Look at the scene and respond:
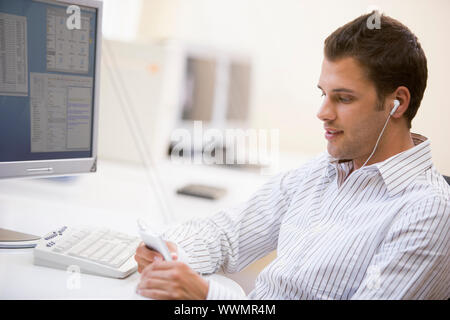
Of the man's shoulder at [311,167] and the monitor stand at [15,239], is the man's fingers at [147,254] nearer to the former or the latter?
the monitor stand at [15,239]

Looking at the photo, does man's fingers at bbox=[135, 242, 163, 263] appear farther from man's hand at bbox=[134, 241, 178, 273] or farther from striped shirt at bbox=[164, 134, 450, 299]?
striped shirt at bbox=[164, 134, 450, 299]

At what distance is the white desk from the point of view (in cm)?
82

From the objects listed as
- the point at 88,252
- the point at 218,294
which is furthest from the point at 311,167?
the point at 88,252

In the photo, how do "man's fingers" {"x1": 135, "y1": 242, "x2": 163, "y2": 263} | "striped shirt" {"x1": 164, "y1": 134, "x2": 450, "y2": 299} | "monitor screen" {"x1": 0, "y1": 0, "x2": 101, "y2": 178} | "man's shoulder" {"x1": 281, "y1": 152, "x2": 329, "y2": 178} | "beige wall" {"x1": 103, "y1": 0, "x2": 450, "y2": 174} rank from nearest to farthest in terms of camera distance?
"striped shirt" {"x1": 164, "y1": 134, "x2": 450, "y2": 299} → "man's fingers" {"x1": 135, "y1": 242, "x2": 163, "y2": 263} → "monitor screen" {"x1": 0, "y1": 0, "x2": 101, "y2": 178} → "man's shoulder" {"x1": 281, "y1": 152, "x2": 329, "y2": 178} → "beige wall" {"x1": 103, "y1": 0, "x2": 450, "y2": 174}

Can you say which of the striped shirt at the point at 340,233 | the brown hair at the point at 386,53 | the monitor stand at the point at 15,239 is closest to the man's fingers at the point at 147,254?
the striped shirt at the point at 340,233

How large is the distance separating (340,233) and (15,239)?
0.72 meters

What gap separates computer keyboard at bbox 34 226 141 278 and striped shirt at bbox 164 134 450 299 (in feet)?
0.39

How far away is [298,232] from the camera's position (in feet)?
3.25

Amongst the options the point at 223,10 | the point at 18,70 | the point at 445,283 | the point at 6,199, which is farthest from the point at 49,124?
the point at 223,10

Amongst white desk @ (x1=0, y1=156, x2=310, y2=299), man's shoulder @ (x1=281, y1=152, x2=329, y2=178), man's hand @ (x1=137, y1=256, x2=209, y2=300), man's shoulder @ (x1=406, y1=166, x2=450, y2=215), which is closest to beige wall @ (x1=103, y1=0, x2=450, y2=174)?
white desk @ (x1=0, y1=156, x2=310, y2=299)

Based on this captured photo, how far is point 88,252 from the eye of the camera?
0.92 m

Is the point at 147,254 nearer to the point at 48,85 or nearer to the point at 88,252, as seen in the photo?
the point at 88,252

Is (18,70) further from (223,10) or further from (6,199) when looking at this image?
(223,10)

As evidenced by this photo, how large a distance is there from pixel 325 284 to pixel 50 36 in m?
0.82
